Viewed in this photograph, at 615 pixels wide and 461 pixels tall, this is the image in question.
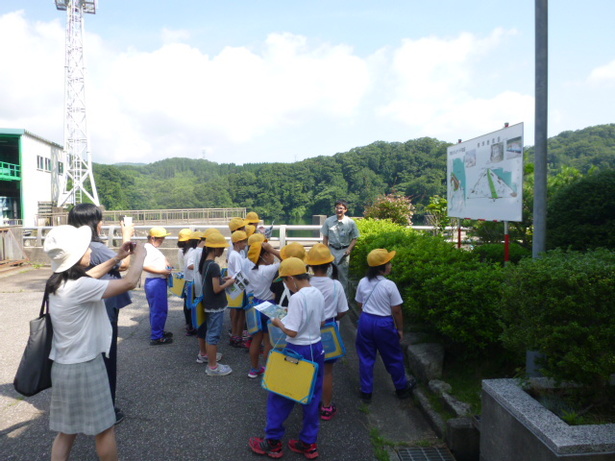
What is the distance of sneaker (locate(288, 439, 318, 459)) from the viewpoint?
333 centimetres

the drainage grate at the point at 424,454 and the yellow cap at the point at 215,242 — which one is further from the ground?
the yellow cap at the point at 215,242

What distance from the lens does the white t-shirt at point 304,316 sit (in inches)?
130

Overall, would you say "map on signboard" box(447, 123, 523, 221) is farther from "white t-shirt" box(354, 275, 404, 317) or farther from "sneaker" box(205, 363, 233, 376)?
"sneaker" box(205, 363, 233, 376)

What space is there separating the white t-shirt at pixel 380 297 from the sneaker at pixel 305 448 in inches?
52.0

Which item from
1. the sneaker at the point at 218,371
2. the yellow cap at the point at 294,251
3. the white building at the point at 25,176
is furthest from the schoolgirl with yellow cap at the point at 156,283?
the white building at the point at 25,176

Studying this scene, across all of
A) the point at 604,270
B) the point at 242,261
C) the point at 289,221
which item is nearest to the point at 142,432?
the point at 242,261

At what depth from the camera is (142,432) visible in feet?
12.2

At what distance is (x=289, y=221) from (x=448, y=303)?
5603cm

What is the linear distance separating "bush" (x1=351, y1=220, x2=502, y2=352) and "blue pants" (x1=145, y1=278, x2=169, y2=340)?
2988 mm

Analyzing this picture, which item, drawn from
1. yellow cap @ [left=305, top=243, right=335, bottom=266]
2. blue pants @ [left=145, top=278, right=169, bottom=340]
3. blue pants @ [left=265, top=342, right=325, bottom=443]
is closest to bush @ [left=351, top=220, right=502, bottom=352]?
yellow cap @ [left=305, top=243, right=335, bottom=266]

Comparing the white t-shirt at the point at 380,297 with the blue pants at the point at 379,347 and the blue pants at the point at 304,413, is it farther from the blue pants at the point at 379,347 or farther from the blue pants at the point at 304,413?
the blue pants at the point at 304,413

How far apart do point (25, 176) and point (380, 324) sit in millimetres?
28956

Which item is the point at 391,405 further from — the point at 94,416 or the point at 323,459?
the point at 94,416

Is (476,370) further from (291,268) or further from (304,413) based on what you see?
(291,268)
